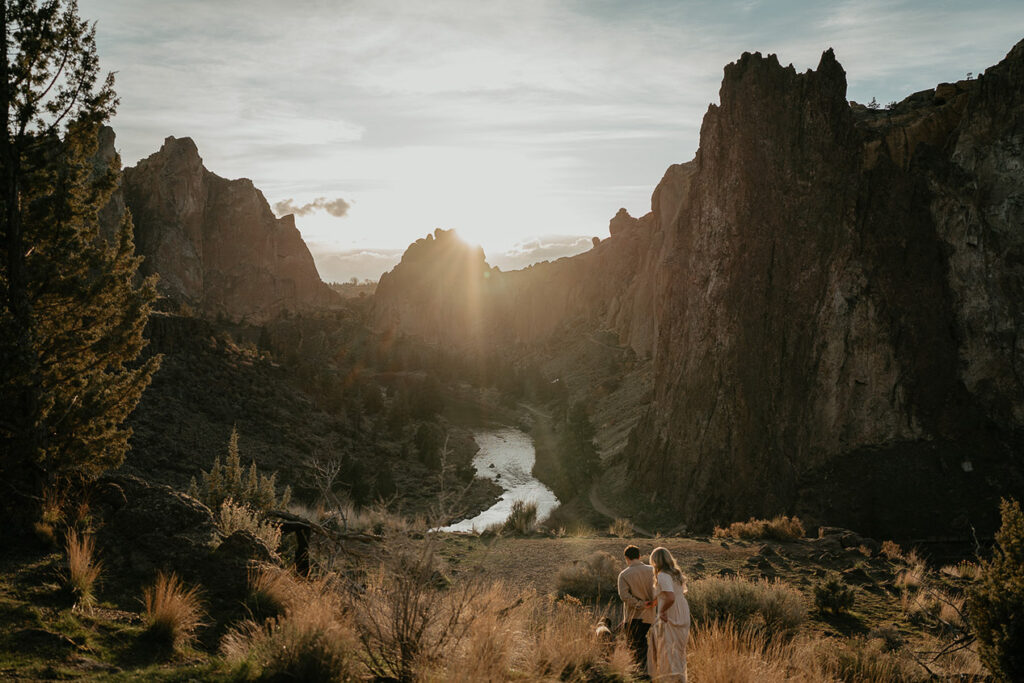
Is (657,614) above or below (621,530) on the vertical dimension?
above

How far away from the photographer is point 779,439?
32.2 metres

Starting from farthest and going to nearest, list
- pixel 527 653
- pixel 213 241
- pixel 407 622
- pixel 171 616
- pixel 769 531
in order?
pixel 213 241, pixel 769 531, pixel 527 653, pixel 171 616, pixel 407 622

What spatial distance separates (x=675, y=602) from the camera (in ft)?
22.3

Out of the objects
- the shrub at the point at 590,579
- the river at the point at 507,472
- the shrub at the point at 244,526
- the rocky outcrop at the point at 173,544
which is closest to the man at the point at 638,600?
the rocky outcrop at the point at 173,544

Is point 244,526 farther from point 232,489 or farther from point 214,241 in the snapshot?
point 214,241

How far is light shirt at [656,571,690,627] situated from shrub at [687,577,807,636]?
3.12 meters

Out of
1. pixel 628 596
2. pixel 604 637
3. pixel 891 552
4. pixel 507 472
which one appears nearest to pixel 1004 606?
pixel 628 596

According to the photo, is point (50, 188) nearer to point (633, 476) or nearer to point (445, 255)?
point (633, 476)

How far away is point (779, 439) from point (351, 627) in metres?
31.3

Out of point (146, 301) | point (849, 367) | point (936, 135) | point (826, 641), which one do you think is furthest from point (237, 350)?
point (936, 135)

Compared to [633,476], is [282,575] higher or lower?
higher

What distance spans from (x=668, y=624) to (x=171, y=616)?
4879 millimetres

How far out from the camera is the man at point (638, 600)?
7305mm

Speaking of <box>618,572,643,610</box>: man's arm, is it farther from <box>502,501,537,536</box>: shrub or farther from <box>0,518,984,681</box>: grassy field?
<box>502,501,537,536</box>: shrub
